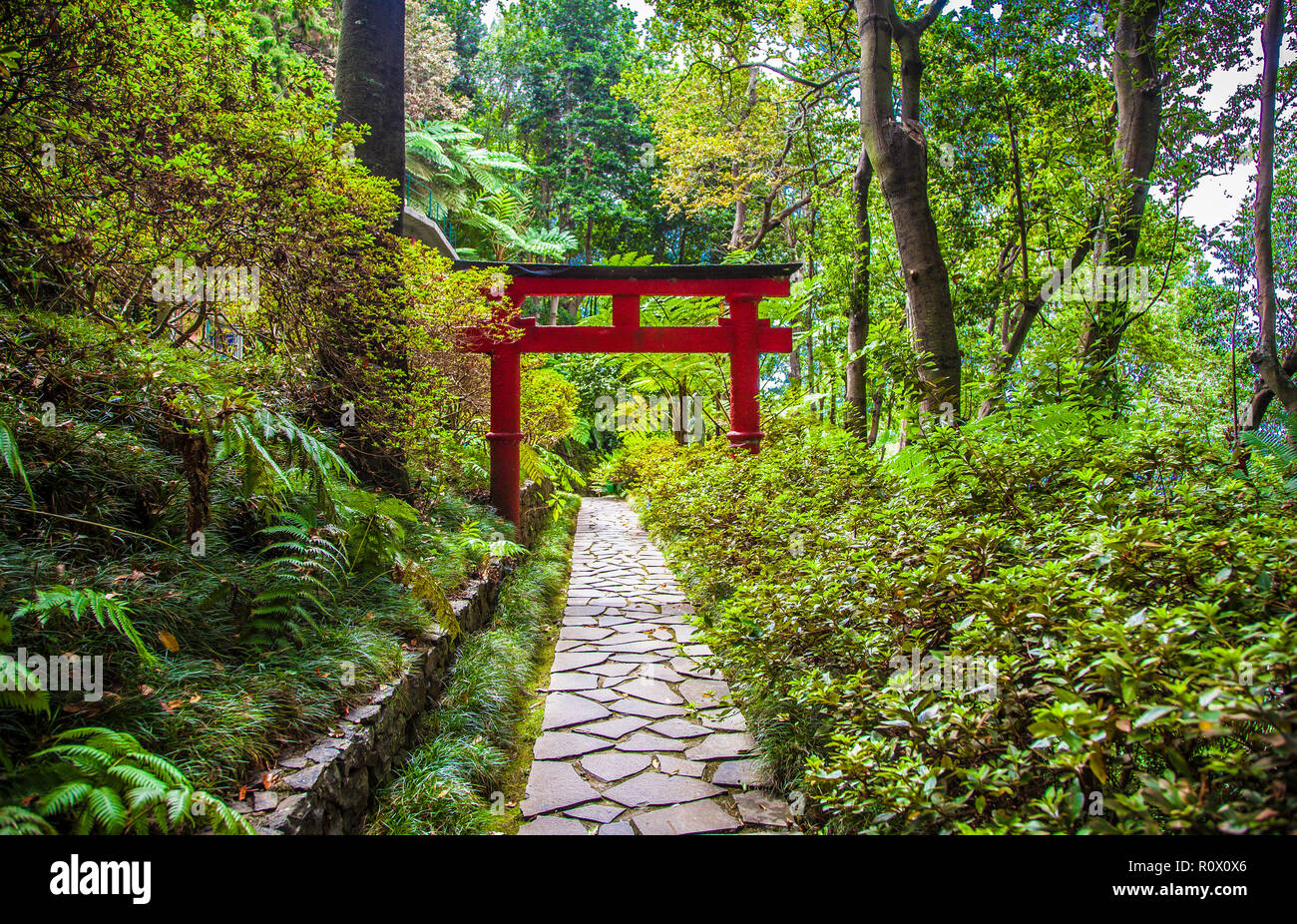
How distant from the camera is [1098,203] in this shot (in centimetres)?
636

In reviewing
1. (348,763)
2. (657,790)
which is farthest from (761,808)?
(348,763)

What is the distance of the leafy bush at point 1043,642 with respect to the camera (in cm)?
146

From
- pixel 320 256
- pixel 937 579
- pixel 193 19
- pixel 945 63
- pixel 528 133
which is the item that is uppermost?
pixel 528 133

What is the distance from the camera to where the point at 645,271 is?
7.73m

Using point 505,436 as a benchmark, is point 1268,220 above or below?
above

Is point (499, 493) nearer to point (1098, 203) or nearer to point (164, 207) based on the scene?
point (164, 207)

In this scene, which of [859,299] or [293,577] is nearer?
[293,577]

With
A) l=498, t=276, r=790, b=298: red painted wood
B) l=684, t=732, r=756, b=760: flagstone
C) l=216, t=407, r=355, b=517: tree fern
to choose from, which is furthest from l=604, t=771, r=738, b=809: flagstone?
l=498, t=276, r=790, b=298: red painted wood

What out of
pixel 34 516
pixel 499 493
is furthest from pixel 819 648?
pixel 499 493

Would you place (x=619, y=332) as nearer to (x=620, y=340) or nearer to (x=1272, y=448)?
(x=620, y=340)

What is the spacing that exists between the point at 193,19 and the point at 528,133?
77.8 feet

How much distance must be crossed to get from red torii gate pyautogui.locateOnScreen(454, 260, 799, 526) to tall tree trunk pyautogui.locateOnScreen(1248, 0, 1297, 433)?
4.96m

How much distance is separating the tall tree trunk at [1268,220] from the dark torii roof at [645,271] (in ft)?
16.0

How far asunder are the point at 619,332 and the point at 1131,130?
5730 millimetres
